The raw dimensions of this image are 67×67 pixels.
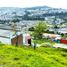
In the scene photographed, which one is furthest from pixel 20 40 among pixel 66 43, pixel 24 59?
pixel 24 59

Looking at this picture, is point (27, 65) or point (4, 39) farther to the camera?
point (4, 39)

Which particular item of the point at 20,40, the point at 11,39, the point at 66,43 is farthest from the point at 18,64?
the point at 66,43

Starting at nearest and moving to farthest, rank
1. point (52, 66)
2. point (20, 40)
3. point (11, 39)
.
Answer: point (52, 66) → point (11, 39) → point (20, 40)

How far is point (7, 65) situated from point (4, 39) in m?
13.2

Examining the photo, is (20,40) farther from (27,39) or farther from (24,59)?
(24,59)

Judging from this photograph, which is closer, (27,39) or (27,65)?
(27,65)

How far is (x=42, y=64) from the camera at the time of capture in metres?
6.86

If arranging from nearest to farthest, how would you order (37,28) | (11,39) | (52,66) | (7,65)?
(7,65)
(52,66)
(11,39)
(37,28)

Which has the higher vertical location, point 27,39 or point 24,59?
point 24,59

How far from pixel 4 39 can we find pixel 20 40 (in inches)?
91.3

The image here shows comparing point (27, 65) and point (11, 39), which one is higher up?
point (27, 65)

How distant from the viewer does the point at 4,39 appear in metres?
19.6

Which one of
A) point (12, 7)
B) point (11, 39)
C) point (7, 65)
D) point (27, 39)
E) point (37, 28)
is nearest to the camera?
point (7, 65)

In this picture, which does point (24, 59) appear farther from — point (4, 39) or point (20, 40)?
point (20, 40)
